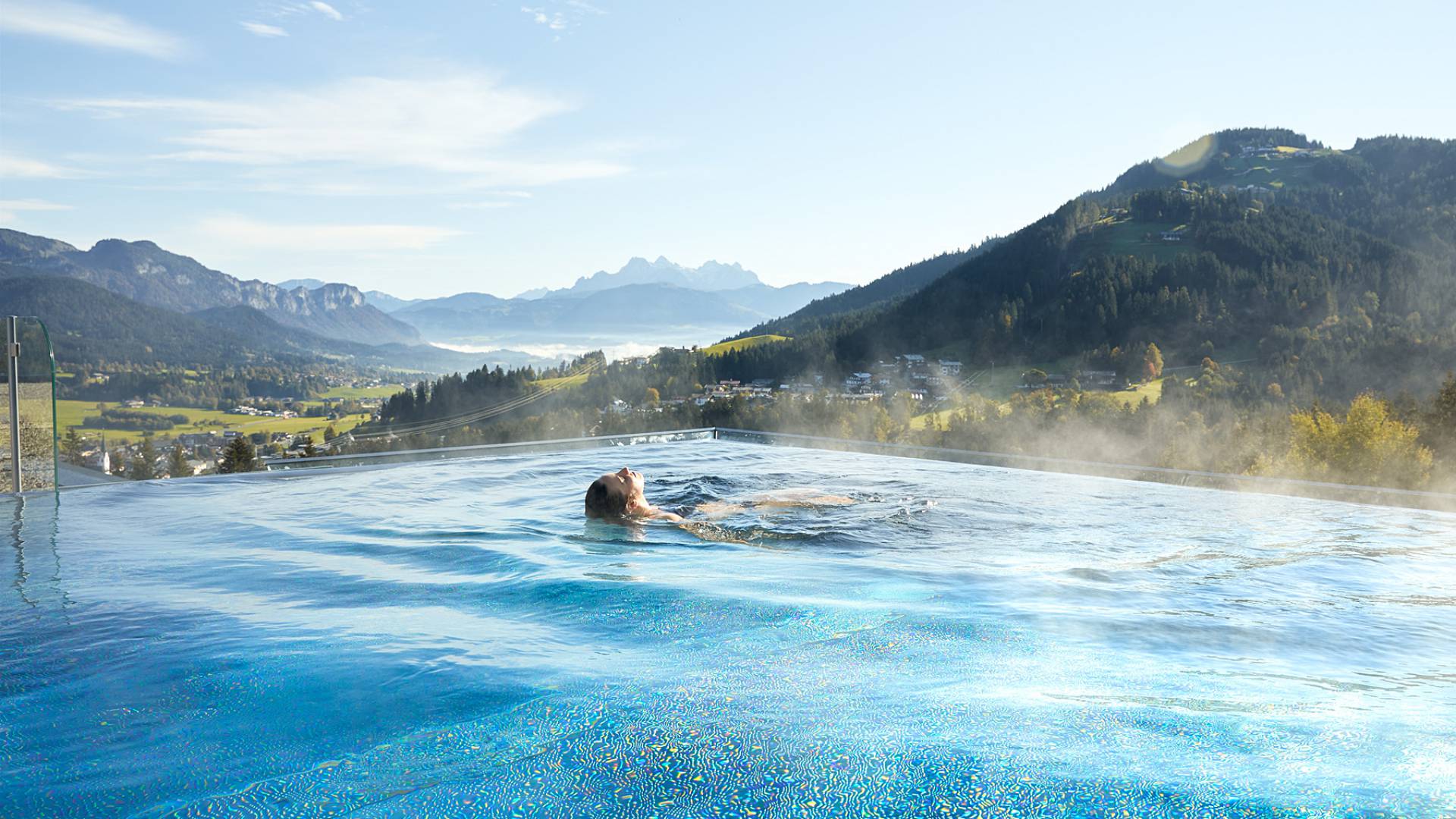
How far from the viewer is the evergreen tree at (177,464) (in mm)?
7446

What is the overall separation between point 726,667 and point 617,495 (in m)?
2.62

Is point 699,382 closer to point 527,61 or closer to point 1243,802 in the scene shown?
point 527,61

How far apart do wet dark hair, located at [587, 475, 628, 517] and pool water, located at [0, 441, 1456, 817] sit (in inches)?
4.2

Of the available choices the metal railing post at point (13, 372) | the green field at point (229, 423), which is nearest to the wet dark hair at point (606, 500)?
the metal railing post at point (13, 372)

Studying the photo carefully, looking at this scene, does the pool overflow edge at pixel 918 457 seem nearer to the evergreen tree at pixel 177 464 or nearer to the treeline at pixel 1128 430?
the treeline at pixel 1128 430

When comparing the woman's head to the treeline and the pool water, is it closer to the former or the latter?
the pool water

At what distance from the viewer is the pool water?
5.63 ft

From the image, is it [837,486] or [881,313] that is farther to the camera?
[881,313]

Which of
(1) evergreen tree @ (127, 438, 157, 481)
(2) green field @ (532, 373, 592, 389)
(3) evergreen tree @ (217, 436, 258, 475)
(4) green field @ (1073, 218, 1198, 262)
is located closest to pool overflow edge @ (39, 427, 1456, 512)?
(3) evergreen tree @ (217, 436, 258, 475)

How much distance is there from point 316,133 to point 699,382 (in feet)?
36.2

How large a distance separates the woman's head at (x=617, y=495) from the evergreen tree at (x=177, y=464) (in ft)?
13.5

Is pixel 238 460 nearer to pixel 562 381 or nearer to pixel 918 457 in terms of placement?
pixel 918 457

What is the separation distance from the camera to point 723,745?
1864 mm

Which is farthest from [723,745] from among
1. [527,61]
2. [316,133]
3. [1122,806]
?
[316,133]
